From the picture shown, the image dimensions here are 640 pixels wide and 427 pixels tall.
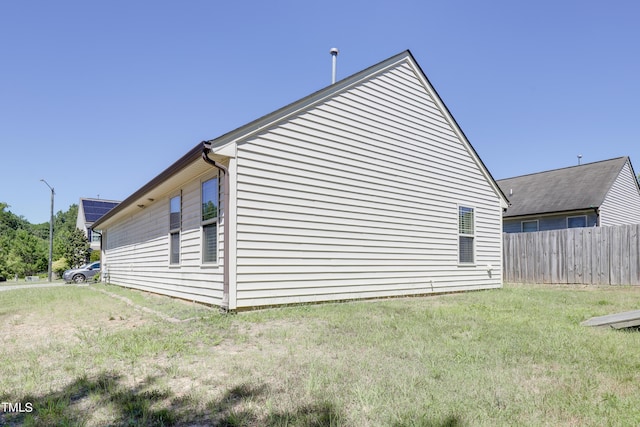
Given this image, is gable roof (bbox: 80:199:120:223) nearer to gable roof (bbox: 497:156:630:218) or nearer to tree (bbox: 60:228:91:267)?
tree (bbox: 60:228:91:267)

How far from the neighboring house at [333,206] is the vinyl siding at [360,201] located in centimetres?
3

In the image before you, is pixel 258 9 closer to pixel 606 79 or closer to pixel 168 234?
pixel 168 234

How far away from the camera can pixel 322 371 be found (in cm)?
319

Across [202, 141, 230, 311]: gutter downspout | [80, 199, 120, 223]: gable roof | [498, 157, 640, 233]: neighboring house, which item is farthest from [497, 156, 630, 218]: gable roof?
[80, 199, 120, 223]: gable roof

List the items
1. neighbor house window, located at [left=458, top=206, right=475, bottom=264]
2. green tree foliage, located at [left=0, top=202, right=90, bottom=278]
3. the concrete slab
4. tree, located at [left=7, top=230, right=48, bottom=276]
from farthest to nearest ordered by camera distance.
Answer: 1. tree, located at [left=7, top=230, right=48, bottom=276]
2. green tree foliage, located at [left=0, top=202, right=90, bottom=278]
3. neighbor house window, located at [left=458, top=206, right=475, bottom=264]
4. the concrete slab

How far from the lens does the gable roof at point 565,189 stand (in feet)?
53.5

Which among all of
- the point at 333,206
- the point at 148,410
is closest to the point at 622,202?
the point at 333,206

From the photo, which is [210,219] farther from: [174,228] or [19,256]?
[19,256]

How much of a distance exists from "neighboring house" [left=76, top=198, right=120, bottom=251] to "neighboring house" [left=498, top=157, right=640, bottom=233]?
115 ft

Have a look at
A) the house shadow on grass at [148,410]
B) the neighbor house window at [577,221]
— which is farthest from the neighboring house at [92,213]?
the neighbor house window at [577,221]

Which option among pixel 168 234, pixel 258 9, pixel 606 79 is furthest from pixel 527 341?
pixel 606 79

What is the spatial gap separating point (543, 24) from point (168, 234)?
12369 millimetres

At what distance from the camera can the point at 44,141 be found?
16.6 m

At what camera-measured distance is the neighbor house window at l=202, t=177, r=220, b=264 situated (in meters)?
6.93
